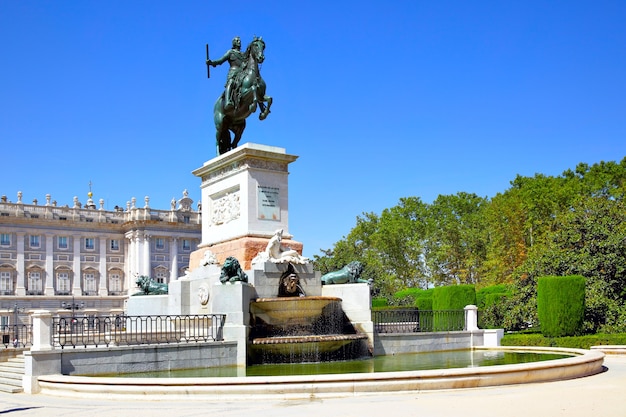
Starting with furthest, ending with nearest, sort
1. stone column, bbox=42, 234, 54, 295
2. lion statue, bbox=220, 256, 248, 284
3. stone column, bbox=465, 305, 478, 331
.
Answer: stone column, bbox=42, 234, 54, 295
stone column, bbox=465, 305, 478, 331
lion statue, bbox=220, 256, 248, 284

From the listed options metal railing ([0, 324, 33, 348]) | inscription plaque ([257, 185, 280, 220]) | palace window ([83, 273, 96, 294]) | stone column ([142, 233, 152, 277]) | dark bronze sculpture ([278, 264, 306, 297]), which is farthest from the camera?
stone column ([142, 233, 152, 277])

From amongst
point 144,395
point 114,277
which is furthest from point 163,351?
point 114,277

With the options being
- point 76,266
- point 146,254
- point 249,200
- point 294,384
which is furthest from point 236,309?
point 76,266

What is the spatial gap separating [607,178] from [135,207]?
225 feet

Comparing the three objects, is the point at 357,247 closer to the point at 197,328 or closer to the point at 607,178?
the point at 607,178

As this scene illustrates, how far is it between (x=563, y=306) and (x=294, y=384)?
16094mm

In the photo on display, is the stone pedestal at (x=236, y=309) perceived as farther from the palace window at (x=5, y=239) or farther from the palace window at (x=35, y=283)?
the palace window at (x=35, y=283)

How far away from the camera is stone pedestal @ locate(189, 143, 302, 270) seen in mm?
18688

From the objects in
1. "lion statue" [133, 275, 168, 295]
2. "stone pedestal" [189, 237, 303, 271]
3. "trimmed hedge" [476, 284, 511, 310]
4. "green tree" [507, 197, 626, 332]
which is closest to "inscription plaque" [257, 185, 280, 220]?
"stone pedestal" [189, 237, 303, 271]

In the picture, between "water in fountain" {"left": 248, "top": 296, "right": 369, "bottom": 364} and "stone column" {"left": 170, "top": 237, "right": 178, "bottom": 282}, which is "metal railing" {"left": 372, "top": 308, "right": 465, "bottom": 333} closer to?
"water in fountain" {"left": 248, "top": 296, "right": 369, "bottom": 364}

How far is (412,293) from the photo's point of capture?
4759 cm

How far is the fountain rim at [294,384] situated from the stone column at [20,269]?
287 feet

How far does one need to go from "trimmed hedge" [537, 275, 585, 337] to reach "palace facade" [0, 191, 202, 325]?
2945 inches

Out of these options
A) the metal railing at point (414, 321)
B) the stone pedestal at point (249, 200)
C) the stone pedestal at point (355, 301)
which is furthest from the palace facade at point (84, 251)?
the stone pedestal at point (355, 301)
